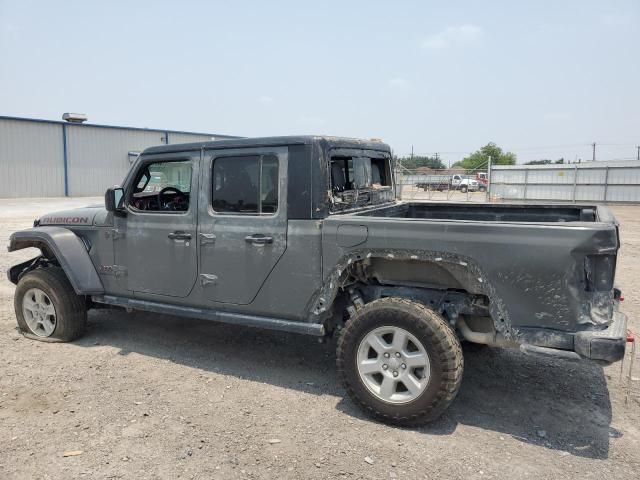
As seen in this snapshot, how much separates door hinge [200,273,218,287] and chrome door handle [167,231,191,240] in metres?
0.35

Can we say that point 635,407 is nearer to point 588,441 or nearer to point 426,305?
point 588,441

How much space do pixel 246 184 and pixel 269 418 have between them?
1.85 m

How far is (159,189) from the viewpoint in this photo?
4992 millimetres

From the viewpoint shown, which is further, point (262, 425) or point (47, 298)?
point (47, 298)

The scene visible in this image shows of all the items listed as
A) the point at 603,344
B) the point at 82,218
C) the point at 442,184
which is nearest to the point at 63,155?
the point at 442,184

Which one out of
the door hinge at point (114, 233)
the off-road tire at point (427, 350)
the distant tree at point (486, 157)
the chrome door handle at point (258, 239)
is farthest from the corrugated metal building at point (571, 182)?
the distant tree at point (486, 157)

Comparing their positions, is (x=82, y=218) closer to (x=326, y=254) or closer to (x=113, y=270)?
(x=113, y=270)

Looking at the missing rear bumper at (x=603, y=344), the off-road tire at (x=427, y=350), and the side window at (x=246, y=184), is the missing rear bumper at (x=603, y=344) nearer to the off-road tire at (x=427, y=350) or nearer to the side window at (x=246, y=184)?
the off-road tire at (x=427, y=350)

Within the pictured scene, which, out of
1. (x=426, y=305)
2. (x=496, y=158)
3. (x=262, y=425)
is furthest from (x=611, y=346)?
(x=496, y=158)

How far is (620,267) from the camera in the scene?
8.83 metres

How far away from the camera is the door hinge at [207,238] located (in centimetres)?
438

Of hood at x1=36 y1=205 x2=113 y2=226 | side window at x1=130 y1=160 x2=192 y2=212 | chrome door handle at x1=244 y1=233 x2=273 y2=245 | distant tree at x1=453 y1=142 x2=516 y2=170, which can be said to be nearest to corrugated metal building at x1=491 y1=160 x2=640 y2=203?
side window at x1=130 y1=160 x2=192 y2=212

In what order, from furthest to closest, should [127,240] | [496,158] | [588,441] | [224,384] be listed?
[496,158], [127,240], [224,384], [588,441]

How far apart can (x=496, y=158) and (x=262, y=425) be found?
210ft
